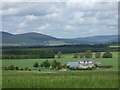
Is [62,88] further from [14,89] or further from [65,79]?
[14,89]

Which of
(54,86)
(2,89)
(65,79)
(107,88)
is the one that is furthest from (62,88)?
(2,89)

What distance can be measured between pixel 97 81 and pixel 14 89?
170cm

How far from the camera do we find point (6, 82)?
529cm

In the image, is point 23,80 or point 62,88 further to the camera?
point 23,80

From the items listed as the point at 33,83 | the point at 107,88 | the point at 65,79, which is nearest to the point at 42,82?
the point at 33,83

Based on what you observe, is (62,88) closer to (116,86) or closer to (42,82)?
(42,82)

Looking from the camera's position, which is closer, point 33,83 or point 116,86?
point 116,86

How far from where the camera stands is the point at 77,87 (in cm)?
475

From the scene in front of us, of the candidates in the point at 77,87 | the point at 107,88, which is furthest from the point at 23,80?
the point at 107,88

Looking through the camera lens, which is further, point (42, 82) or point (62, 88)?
point (42, 82)

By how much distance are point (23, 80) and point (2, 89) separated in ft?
1.89

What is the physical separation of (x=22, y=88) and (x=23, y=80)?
0.46m

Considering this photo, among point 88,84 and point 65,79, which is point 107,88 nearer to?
point 88,84

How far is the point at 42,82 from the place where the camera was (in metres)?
5.12
